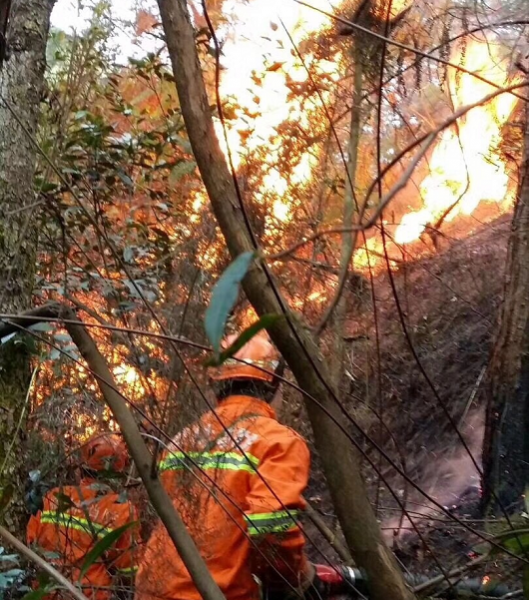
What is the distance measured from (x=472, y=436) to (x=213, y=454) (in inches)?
149

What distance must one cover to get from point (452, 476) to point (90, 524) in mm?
3736

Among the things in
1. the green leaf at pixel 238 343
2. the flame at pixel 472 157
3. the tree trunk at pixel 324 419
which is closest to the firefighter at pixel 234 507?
the tree trunk at pixel 324 419

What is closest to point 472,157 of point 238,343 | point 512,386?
point 512,386

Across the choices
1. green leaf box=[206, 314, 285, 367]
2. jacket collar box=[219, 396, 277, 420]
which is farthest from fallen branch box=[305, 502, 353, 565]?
green leaf box=[206, 314, 285, 367]

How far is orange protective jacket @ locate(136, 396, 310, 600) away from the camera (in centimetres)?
250

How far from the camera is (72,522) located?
2.80m

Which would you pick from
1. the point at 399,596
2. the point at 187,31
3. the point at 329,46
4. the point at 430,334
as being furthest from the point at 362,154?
the point at 399,596

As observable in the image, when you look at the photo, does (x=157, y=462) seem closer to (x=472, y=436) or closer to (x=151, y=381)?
(x=151, y=381)

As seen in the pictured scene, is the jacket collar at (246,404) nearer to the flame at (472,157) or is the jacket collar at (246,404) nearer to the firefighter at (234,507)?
the firefighter at (234,507)

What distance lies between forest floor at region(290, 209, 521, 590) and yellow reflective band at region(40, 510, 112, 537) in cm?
214

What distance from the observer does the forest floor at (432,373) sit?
5340 millimetres

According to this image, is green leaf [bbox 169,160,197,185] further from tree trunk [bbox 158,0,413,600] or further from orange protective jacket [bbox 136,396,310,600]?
tree trunk [bbox 158,0,413,600]

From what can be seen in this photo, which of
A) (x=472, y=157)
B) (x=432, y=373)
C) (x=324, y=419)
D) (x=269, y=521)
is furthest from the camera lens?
(x=432, y=373)

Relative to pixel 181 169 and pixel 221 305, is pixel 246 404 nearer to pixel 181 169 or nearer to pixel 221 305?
pixel 181 169
